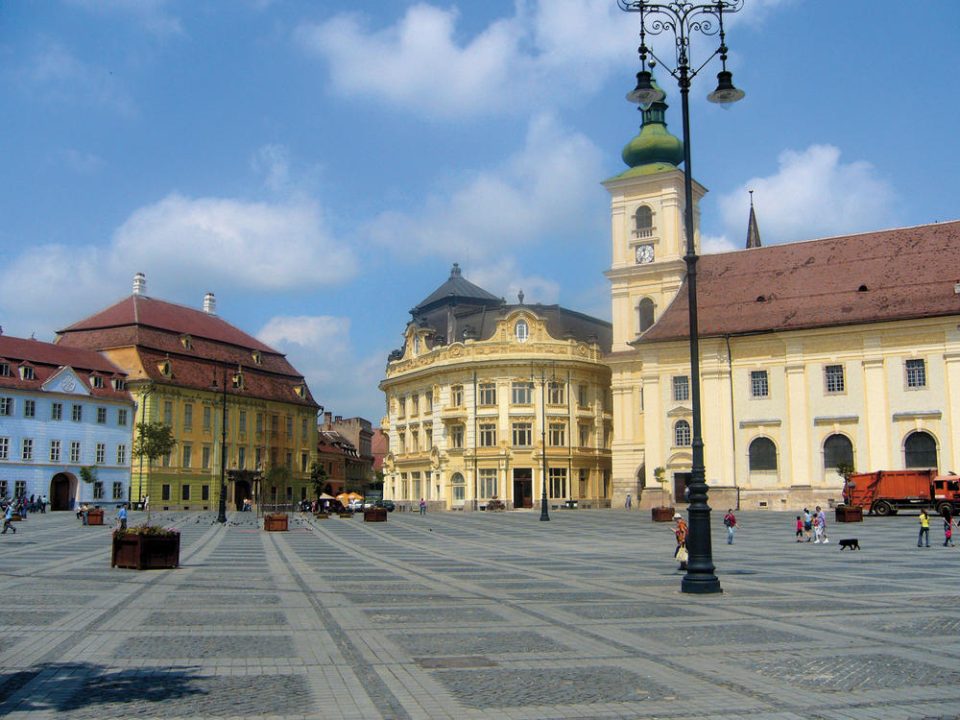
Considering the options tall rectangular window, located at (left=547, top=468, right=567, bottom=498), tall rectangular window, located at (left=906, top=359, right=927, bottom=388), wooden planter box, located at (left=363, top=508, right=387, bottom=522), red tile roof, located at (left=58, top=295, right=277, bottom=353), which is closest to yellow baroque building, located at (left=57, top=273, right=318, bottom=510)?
red tile roof, located at (left=58, top=295, right=277, bottom=353)

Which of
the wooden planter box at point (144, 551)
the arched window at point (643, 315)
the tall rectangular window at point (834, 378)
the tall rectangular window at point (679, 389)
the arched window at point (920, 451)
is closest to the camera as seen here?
the wooden planter box at point (144, 551)

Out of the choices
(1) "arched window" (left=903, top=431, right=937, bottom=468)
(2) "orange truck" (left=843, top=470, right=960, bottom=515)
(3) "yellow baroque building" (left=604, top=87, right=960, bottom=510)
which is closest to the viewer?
(2) "orange truck" (left=843, top=470, right=960, bottom=515)

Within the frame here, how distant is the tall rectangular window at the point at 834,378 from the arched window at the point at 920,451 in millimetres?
4972

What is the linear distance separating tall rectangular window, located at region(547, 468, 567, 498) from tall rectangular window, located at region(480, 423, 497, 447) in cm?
520

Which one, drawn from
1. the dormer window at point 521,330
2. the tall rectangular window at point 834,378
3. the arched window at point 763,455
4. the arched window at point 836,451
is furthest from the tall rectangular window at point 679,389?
the dormer window at point 521,330

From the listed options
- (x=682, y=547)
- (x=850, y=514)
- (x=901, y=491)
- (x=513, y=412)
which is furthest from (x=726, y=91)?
(x=513, y=412)

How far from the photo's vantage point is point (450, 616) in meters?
15.0

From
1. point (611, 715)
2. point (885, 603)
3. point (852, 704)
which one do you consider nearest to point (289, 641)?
point (611, 715)

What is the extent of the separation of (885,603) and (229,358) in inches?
3097

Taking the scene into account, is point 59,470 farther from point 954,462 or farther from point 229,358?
point 954,462

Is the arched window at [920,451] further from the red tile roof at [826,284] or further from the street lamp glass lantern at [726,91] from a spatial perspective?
the street lamp glass lantern at [726,91]

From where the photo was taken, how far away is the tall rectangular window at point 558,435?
258 ft

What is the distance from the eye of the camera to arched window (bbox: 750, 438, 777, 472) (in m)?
61.7

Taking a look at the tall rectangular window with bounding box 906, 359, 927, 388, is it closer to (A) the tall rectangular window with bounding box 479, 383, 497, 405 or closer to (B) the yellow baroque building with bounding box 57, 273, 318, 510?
(A) the tall rectangular window with bounding box 479, 383, 497, 405
